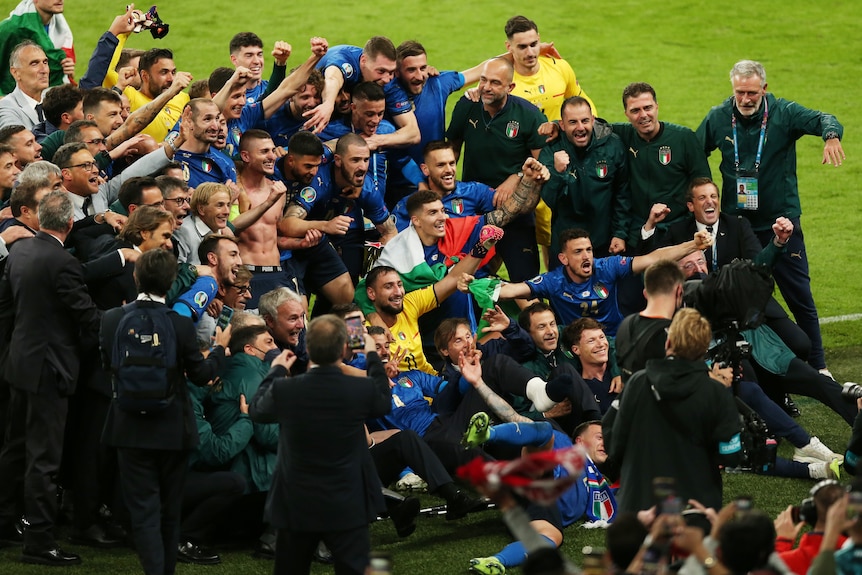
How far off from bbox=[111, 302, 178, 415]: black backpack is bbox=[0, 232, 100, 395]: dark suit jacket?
533mm

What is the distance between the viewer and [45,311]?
21.9ft

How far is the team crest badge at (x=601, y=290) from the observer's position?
905cm

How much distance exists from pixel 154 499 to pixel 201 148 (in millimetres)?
2858

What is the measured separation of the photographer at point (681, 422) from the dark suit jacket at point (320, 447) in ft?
3.59

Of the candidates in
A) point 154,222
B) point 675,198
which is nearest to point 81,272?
point 154,222

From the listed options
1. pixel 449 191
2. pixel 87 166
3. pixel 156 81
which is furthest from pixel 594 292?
pixel 156 81

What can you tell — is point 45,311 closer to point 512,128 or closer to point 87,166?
point 87,166

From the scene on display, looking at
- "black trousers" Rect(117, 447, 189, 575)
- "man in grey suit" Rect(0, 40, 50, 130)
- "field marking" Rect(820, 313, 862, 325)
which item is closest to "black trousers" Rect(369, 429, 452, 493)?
"black trousers" Rect(117, 447, 189, 575)

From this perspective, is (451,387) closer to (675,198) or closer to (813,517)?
(675,198)

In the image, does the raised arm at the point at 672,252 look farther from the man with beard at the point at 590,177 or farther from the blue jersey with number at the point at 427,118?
the blue jersey with number at the point at 427,118

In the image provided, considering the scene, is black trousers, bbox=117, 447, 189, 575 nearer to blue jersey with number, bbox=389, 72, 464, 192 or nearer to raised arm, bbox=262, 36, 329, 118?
raised arm, bbox=262, 36, 329, 118

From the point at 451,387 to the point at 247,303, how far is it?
4.48 ft

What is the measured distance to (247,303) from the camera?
840 cm

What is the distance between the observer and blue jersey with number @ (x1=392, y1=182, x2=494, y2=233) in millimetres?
9562
